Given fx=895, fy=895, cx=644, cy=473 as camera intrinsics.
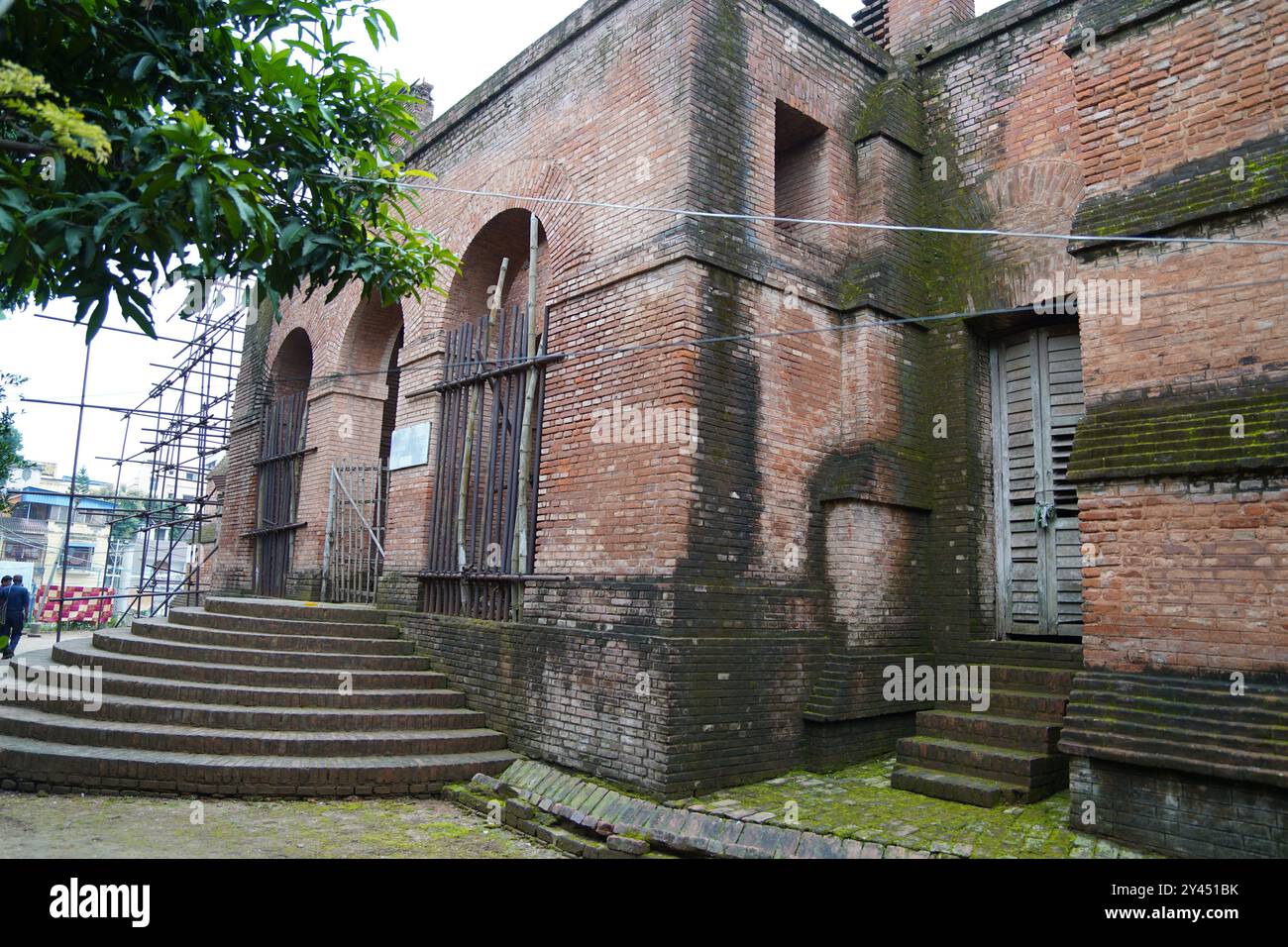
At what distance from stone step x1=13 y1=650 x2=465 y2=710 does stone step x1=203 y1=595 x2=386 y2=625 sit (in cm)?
120

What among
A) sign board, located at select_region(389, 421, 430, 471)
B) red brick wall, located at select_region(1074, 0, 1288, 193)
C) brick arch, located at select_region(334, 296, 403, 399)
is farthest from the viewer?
brick arch, located at select_region(334, 296, 403, 399)

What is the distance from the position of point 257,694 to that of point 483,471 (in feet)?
9.90

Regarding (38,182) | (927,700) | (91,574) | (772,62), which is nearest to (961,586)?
(927,700)

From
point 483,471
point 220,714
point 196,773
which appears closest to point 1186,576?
point 483,471

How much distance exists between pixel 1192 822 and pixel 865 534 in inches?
138

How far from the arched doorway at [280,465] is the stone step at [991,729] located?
8731 mm

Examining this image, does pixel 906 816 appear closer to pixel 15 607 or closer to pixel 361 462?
pixel 361 462

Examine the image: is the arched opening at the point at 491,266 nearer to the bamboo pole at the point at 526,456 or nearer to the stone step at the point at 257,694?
the bamboo pole at the point at 526,456

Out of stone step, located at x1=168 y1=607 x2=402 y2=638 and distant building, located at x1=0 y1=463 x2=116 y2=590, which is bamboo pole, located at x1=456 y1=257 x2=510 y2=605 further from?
distant building, located at x1=0 y1=463 x2=116 y2=590

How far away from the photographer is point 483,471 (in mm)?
9391

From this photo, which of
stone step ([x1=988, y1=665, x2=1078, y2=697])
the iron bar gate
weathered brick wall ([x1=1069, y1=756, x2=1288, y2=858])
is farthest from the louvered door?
the iron bar gate

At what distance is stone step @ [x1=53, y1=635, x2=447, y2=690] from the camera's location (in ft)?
27.1

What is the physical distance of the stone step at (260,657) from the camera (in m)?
8.52

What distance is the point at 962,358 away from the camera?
8.64 meters
